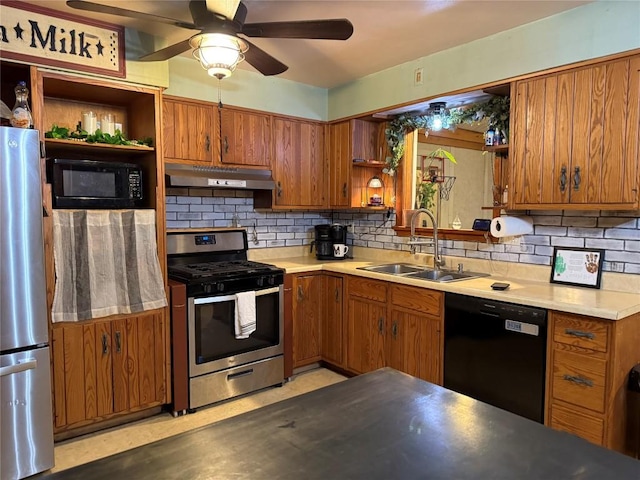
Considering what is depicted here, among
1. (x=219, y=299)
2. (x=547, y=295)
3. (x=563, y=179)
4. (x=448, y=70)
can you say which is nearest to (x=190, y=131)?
(x=219, y=299)

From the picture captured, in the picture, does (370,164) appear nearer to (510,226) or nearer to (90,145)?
(510,226)

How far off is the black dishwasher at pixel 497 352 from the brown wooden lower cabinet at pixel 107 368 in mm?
1904

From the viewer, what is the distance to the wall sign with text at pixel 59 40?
2338mm

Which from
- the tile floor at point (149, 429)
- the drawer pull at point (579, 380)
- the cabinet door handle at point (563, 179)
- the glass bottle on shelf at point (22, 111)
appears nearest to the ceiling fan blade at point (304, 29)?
the glass bottle on shelf at point (22, 111)

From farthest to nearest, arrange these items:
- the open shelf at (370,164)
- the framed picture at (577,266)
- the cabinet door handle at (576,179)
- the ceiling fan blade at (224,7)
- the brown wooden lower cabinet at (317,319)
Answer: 1. the open shelf at (370,164)
2. the brown wooden lower cabinet at (317,319)
3. the framed picture at (577,266)
4. the cabinet door handle at (576,179)
5. the ceiling fan blade at (224,7)

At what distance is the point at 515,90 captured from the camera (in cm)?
276

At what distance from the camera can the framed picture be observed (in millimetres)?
2664

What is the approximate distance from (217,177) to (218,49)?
4.39ft

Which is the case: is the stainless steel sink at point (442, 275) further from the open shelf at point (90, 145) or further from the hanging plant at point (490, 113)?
the open shelf at point (90, 145)

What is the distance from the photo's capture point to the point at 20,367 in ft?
7.13

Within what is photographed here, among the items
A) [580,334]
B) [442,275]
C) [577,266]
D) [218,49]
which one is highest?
[218,49]

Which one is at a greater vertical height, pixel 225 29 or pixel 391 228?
pixel 225 29

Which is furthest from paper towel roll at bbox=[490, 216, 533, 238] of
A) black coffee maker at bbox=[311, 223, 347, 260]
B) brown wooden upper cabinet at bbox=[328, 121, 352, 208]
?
black coffee maker at bbox=[311, 223, 347, 260]

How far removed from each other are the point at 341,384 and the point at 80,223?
1.99 meters
